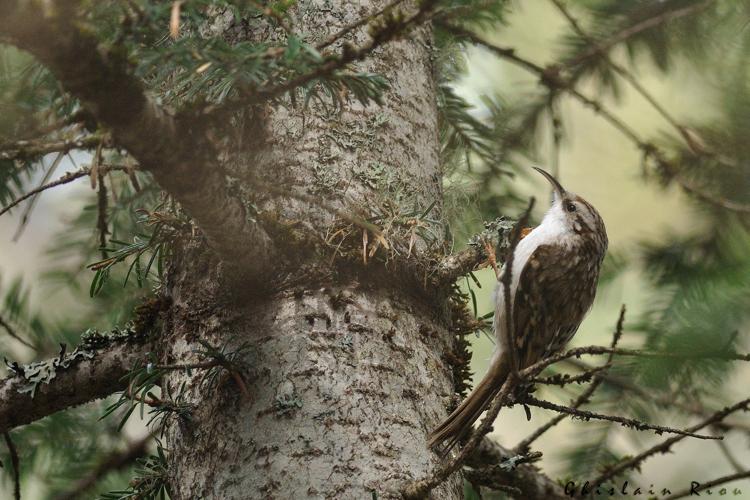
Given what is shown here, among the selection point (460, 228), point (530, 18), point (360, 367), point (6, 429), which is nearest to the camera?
point (360, 367)

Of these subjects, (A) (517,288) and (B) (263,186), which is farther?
(A) (517,288)

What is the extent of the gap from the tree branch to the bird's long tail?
72 centimetres

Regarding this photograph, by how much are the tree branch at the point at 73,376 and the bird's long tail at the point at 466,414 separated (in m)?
0.72

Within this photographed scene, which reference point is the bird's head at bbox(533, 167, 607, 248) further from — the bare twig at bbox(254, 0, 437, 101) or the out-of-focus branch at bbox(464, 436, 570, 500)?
the bare twig at bbox(254, 0, 437, 101)

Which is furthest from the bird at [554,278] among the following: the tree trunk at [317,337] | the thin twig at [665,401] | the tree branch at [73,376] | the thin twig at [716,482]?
the tree branch at [73,376]

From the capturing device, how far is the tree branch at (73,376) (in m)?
2.01

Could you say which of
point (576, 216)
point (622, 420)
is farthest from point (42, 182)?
point (576, 216)

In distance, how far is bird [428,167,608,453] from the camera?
9.73ft

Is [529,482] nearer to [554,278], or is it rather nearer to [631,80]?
[554,278]

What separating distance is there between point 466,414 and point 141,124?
1.00 m

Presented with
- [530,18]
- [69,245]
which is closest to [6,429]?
[69,245]

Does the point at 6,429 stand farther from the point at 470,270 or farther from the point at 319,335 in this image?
the point at 470,270

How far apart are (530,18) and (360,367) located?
13.2ft

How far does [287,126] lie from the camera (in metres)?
1.99
